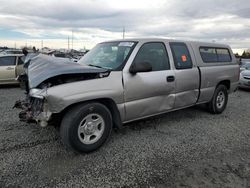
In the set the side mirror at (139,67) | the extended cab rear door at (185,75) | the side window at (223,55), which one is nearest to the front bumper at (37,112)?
the side mirror at (139,67)

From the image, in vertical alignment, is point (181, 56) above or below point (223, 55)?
below

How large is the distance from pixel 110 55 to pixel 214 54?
122 inches

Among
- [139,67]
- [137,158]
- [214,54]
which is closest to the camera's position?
[137,158]

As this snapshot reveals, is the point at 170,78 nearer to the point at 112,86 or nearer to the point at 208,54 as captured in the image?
the point at 112,86

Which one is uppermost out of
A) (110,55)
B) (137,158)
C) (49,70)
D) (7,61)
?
(110,55)

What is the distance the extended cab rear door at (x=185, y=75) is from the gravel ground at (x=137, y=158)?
609 mm

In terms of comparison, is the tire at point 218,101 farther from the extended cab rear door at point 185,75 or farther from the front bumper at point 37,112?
the front bumper at point 37,112

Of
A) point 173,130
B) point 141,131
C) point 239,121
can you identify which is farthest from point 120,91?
point 239,121

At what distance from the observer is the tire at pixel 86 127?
3244 millimetres

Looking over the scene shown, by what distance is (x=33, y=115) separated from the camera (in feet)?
11.0

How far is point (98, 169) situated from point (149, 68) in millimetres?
1817

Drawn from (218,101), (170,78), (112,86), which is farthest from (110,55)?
(218,101)

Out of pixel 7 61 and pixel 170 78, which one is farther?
pixel 7 61

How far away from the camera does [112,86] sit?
3574 millimetres
